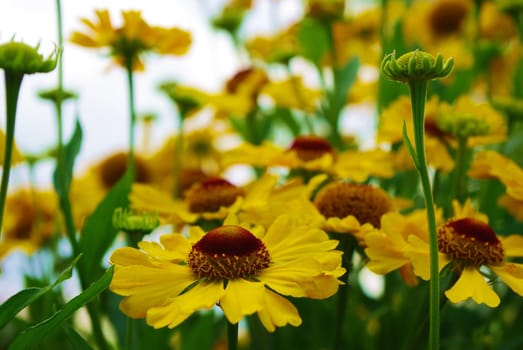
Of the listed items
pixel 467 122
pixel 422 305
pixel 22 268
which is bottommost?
pixel 22 268

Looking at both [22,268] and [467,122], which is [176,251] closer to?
[467,122]

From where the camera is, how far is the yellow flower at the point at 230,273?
1.30 ft

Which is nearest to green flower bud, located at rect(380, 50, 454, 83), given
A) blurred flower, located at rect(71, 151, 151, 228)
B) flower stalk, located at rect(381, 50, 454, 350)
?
flower stalk, located at rect(381, 50, 454, 350)

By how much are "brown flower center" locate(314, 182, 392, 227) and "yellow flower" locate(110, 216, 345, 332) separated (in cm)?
9

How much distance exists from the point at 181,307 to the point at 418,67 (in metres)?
0.17

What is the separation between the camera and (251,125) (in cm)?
93

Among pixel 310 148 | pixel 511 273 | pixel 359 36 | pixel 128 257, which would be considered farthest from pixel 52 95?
pixel 359 36

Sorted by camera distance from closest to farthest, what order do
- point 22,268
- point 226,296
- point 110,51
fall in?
point 226,296
point 110,51
point 22,268

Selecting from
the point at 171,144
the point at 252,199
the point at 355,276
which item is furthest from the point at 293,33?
the point at 252,199

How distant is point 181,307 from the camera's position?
394 mm

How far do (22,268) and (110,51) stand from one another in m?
0.32

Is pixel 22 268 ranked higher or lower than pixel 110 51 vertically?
lower

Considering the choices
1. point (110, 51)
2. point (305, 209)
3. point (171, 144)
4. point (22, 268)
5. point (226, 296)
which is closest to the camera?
point (226, 296)

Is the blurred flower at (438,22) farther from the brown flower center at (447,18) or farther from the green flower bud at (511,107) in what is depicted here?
the green flower bud at (511,107)
